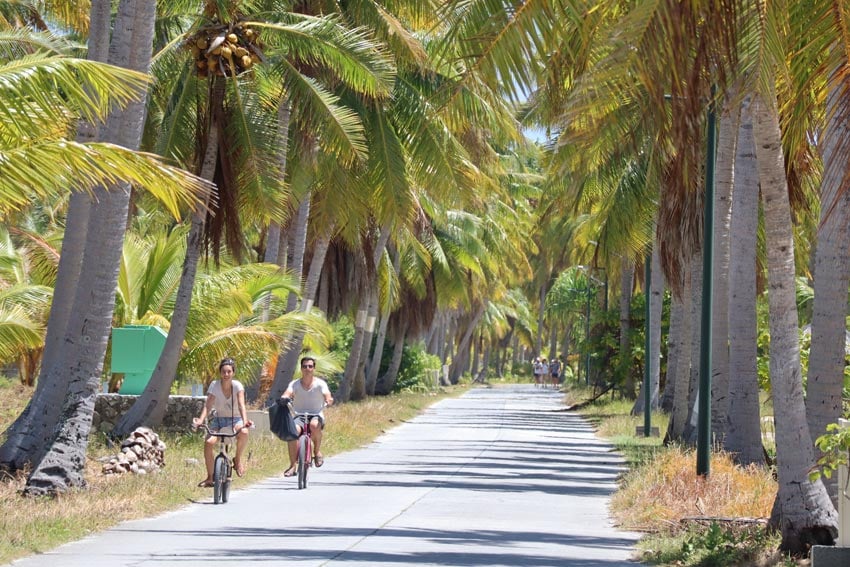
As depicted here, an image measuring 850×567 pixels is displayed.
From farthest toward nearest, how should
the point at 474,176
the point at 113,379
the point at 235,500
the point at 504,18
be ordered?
the point at 113,379 < the point at 474,176 < the point at 235,500 < the point at 504,18

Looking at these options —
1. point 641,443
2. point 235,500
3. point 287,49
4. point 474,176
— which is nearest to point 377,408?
point 641,443

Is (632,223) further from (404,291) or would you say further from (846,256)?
(404,291)

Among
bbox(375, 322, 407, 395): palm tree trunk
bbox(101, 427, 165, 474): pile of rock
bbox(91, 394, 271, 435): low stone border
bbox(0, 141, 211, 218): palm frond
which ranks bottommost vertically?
bbox(101, 427, 165, 474): pile of rock

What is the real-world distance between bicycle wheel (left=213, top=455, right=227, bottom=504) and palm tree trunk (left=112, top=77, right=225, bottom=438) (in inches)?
238

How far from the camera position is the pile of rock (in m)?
17.0

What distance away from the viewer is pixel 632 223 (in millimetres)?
27625

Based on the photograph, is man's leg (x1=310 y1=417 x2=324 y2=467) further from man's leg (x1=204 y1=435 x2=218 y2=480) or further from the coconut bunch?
the coconut bunch

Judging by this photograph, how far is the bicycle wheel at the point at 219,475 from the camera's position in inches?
594

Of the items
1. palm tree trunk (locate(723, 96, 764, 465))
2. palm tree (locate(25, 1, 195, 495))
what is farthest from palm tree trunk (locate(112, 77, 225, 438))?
palm tree trunk (locate(723, 96, 764, 465))

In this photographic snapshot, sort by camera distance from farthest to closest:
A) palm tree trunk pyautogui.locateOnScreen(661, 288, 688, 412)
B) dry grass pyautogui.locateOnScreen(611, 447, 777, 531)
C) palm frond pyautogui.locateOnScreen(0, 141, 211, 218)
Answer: palm tree trunk pyautogui.locateOnScreen(661, 288, 688, 412) < dry grass pyautogui.locateOnScreen(611, 447, 777, 531) < palm frond pyautogui.locateOnScreen(0, 141, 211, 218)

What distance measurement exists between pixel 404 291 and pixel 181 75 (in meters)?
30.3

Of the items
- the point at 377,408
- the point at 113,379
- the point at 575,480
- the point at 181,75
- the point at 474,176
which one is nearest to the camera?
the point at 575,480

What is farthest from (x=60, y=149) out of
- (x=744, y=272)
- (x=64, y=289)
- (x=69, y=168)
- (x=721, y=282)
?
(x=721, y=282)

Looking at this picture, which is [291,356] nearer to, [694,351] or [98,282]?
[694,351]
